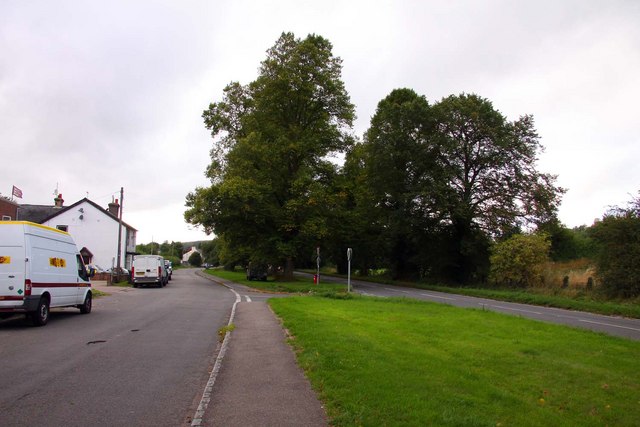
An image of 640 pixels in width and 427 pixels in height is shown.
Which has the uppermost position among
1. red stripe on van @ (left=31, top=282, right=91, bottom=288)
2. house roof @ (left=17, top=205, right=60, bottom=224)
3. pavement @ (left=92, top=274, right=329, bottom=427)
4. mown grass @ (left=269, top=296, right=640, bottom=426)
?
house roof @ (left=17, top=205, right=60, bottom=224)

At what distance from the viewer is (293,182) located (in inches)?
1486

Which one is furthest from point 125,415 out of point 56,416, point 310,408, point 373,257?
point 373,257

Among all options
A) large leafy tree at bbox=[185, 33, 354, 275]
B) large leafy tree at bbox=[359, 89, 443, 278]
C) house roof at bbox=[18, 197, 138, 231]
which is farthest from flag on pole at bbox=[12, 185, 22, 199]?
large leafy tree at bbox=[359, 89, 443, 278]

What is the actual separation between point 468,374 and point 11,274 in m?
11.3

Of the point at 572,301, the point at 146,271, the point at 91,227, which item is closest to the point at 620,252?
the point at 572,301

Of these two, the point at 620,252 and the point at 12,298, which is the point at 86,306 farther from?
the point at 620,252

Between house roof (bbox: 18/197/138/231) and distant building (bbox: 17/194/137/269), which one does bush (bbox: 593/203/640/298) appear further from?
house roof (bbox: 18/197/138/231)

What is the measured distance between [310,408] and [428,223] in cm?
3598

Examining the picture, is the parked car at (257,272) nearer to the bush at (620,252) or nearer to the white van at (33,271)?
the bush at (620,252)

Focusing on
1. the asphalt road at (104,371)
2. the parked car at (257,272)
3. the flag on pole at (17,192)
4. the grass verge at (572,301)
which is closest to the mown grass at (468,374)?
the asphalt road at (104,371)

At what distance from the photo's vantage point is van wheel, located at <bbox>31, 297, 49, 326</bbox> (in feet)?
42.5

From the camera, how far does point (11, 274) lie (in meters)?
12.5

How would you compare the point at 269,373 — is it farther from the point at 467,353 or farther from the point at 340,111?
the point at 340,111

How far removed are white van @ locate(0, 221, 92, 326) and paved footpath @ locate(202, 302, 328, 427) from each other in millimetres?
5986
